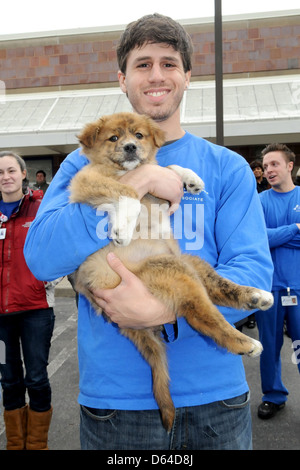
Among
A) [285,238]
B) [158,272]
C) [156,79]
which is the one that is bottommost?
[158,272]

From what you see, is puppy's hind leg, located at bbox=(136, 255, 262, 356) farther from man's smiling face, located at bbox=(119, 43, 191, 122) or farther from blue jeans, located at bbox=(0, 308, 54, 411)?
blue jeans, located at bbox=(0, 308, 54, 411)

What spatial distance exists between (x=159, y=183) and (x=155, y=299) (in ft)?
2.00

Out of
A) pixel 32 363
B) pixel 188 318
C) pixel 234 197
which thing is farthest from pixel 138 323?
pixel 32 363

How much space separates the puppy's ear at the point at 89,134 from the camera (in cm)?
260

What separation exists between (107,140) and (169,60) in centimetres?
71

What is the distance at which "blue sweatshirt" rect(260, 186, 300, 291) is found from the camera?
187 inches

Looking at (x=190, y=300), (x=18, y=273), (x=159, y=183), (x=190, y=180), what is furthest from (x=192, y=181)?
(x=18, y=273)

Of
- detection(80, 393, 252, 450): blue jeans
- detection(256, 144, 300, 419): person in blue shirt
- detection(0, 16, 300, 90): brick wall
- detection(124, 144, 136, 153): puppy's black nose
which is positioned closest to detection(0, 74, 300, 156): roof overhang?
detection(0, 16, 300, 90): brick wall

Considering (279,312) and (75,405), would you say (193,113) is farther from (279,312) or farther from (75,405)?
(75,405)

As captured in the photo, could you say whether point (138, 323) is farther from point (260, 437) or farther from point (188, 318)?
point (260, 437)

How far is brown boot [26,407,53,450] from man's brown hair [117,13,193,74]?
3.57 m

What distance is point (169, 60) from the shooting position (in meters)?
2.19

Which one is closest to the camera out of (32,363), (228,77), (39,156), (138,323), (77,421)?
(138,323)

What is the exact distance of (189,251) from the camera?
2104 mm
